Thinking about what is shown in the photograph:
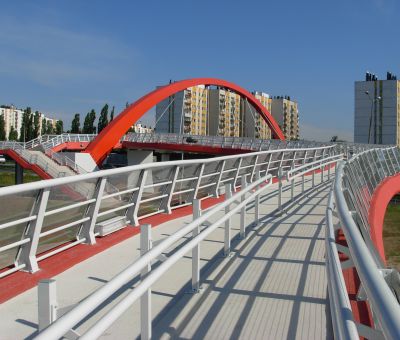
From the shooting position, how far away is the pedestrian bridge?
7.15 feet

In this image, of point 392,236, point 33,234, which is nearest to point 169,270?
point 33,234

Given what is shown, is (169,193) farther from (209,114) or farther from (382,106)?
(209,114)

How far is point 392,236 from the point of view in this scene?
31031mm

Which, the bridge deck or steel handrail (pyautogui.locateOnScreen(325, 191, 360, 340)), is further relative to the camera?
the bridge deck

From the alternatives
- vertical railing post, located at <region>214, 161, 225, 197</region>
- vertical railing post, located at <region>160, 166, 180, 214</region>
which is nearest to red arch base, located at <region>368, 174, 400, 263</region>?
vertical railing post, located at <region>214, 161, 225, 197</region>

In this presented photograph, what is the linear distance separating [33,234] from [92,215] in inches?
49.3

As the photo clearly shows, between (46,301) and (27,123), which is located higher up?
Result: (27,123)

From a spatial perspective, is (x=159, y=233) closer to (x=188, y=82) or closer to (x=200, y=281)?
(x=200, y=281)

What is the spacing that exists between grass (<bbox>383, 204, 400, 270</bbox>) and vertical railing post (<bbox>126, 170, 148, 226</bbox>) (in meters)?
15.4

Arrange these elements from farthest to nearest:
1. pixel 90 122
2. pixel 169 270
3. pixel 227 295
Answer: pixel 90 122
pixel 169 270
pixel 227 295

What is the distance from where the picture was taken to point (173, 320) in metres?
3.81

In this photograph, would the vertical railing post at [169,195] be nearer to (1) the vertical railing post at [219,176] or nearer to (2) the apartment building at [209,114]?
(1) the vertical railing post at [219,176]

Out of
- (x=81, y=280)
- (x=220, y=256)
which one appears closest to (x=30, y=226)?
(x=81, y=280)

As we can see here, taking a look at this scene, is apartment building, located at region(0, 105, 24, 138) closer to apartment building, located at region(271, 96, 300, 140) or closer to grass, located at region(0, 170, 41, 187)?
apartment building, located at region(271, 96, 300, 140)
